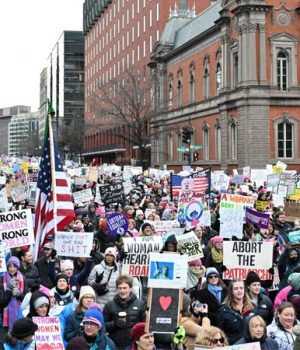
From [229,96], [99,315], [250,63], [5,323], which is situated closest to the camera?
[99,315]

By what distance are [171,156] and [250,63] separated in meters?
21.4

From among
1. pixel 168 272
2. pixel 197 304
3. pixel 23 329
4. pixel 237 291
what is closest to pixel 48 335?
pixel 23 329

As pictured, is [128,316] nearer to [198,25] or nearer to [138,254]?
[138,254]

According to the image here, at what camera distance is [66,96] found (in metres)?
130

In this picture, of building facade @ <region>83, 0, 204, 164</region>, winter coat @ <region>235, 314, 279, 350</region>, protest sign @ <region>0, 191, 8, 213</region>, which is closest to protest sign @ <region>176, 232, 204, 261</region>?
winter coat @ <region>235, 314, 279, 350</region>

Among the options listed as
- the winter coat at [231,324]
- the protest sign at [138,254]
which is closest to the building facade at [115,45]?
the protest sign at [138,254]

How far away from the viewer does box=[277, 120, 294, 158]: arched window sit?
150 ft

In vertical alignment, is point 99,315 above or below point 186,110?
below

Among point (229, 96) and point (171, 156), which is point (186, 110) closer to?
point (171, 156)

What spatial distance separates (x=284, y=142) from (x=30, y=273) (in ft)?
126

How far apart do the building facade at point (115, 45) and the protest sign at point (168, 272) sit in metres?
59.2

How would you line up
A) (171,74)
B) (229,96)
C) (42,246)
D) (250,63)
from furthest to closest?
(171,74) < (229,96) < (250,63) < (42,246)

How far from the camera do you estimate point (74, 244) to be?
1034cm

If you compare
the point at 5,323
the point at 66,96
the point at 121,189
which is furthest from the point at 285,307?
the point at 66,96
